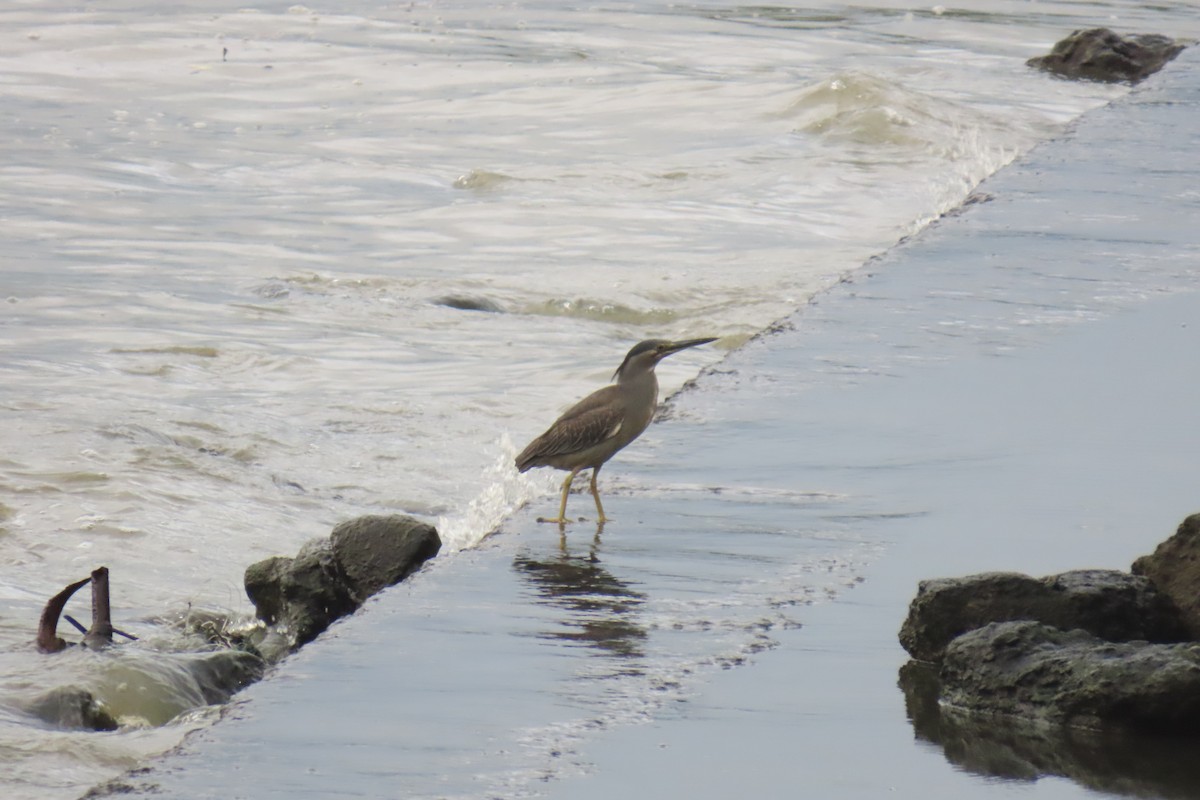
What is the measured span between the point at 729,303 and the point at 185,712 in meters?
7.89

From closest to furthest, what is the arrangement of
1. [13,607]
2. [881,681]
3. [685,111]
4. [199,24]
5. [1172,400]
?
[881,681] → [1172,400] → [13,607] → [685,111] → [199,24]

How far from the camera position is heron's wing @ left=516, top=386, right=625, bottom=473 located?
5.88 meters

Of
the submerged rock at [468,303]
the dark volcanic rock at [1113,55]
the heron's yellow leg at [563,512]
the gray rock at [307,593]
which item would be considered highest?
the dark volcanic rock at [1113,55]

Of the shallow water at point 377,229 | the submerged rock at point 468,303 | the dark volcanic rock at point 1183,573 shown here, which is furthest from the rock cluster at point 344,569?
the submerged rock at point 468,303

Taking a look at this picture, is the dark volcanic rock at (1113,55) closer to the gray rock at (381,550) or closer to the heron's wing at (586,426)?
the heron's wing at (586,426)

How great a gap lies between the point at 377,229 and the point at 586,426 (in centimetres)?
936

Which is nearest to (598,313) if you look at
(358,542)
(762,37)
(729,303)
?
(729,303)

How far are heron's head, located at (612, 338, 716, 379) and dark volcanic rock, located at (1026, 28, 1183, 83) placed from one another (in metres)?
17.4

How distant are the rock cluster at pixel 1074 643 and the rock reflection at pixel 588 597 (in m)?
0.66

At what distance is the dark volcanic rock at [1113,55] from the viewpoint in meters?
22.4

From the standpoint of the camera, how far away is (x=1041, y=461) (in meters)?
5.87

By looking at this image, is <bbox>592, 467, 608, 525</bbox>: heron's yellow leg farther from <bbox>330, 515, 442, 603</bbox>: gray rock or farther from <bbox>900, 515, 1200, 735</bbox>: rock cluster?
<bbox>900, 515, 1200, 735</bbox>: rock cluster

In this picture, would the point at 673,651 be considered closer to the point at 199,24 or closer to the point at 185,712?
the point at 185,712

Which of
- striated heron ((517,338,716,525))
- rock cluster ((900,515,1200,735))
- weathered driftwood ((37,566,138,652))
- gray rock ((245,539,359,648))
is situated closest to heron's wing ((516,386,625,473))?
striated heron ((517,338,716,525))
